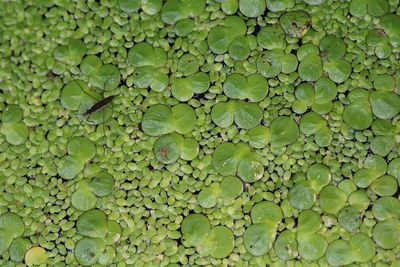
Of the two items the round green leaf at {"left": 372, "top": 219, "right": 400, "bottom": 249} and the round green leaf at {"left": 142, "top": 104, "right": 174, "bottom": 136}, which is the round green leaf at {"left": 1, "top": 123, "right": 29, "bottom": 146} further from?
the round green leaf at {"left": 372, "top": 219, "right": 400, "bottom": 249}

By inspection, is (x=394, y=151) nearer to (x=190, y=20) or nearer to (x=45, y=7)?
(x=190, y=20)

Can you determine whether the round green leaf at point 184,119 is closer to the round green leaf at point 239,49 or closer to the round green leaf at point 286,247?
the round green leaf at point 239,49

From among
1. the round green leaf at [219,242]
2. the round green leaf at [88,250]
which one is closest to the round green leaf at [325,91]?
the round green leaf at [219,242]

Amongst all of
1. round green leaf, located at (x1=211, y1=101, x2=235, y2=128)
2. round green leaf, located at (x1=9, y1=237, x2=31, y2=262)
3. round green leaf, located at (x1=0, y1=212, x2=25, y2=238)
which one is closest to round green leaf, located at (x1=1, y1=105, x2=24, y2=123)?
round green leaf, located at (x1=0, y1=212, x2=25, y2=238)

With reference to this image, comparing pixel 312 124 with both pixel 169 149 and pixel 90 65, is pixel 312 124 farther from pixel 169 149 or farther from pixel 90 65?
pixel 90 65

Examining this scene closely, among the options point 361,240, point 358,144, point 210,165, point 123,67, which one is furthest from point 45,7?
point 361,240

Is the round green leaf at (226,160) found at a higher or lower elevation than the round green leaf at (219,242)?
higher

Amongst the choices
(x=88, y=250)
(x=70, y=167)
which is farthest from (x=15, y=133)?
(x=88, y=250)

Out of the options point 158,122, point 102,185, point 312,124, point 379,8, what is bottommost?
point 102,185
